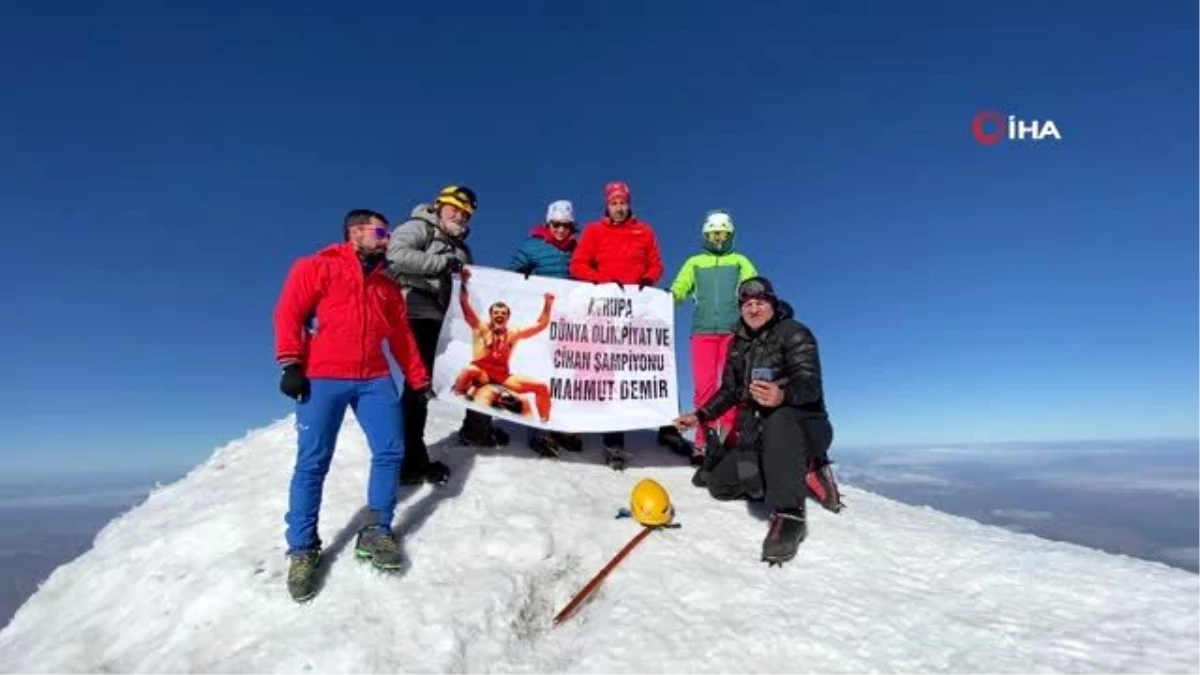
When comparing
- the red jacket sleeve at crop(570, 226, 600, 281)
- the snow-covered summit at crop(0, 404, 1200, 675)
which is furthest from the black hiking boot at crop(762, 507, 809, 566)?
the red jacket sleeve at crop(570, 226, 600, 281)

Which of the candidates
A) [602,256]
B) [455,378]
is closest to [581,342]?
[602,256]

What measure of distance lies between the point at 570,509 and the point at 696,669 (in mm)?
3145

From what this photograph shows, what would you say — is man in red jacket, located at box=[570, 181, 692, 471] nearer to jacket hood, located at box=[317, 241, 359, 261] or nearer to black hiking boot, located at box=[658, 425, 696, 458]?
black hiking boot, located at box=[658, 425, 696, 458]

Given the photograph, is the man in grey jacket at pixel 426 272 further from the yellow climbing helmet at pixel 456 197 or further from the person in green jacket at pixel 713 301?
the person in green jacket at pixel 713 301

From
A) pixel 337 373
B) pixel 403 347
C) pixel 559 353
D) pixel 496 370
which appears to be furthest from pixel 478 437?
pixel 337 373

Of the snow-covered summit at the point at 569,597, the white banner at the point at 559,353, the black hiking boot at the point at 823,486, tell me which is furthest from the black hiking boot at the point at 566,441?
the black hiking boot at the point at 823,486

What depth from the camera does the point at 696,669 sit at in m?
4.95

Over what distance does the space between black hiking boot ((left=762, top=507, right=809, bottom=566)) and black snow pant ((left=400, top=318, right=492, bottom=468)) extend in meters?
4.50

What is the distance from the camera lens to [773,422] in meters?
7.13

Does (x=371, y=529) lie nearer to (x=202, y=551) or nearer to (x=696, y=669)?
(x=202, y=551)

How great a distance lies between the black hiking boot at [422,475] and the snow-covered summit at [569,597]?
0.52 feet

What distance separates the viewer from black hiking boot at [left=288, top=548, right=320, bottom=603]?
5.55m

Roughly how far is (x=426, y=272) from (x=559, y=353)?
280 cm

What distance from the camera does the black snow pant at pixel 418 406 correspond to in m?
7.84
